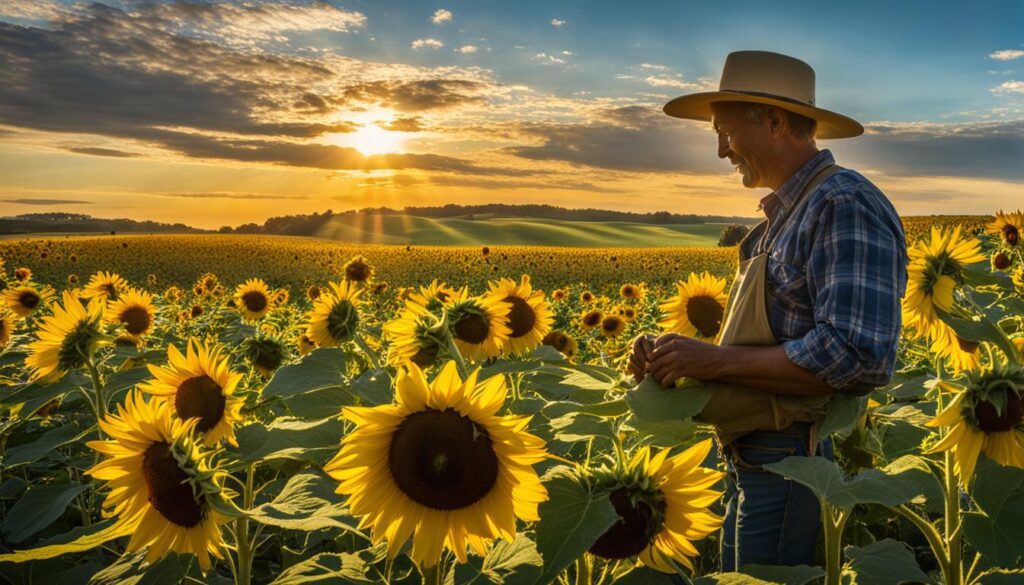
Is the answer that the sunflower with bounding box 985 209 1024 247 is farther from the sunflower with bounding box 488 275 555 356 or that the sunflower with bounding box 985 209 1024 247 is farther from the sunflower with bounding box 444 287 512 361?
the sunflower with bounding box 444 287 512 361

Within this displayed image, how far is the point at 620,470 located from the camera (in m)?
1.66

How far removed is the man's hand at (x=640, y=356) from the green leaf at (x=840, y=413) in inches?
21.8

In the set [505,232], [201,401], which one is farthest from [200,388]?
[505,232]

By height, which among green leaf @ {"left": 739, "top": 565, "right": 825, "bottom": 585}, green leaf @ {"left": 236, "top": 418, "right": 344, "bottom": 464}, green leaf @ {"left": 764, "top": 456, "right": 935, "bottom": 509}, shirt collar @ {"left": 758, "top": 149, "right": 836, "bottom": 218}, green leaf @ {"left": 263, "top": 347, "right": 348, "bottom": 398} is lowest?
green leaf @ {"left": 739, "top": 565, "right": 825, "bottom": 585}

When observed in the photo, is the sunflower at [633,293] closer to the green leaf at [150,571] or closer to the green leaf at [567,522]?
the green leaf at [150,571]

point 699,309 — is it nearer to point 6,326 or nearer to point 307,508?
point 307,508

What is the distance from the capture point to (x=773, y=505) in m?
2.65

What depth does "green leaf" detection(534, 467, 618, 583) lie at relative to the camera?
54.9 inches

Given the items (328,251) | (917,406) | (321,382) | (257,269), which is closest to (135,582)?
(321,382)

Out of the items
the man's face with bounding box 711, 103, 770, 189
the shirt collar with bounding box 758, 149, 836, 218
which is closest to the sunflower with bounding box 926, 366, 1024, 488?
the shirt collar with bounding box 758, 149, 836, 218

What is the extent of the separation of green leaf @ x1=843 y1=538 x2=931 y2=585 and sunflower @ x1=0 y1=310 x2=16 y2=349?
20.6ft

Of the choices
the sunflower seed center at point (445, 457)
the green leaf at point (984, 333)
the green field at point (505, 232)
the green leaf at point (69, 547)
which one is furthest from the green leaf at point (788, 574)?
the green field at point (505, 232)

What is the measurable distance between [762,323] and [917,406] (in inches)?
31.6

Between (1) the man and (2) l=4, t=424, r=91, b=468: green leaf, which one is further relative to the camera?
(2) l=4, t=424, r=91, b=468: green leaf
